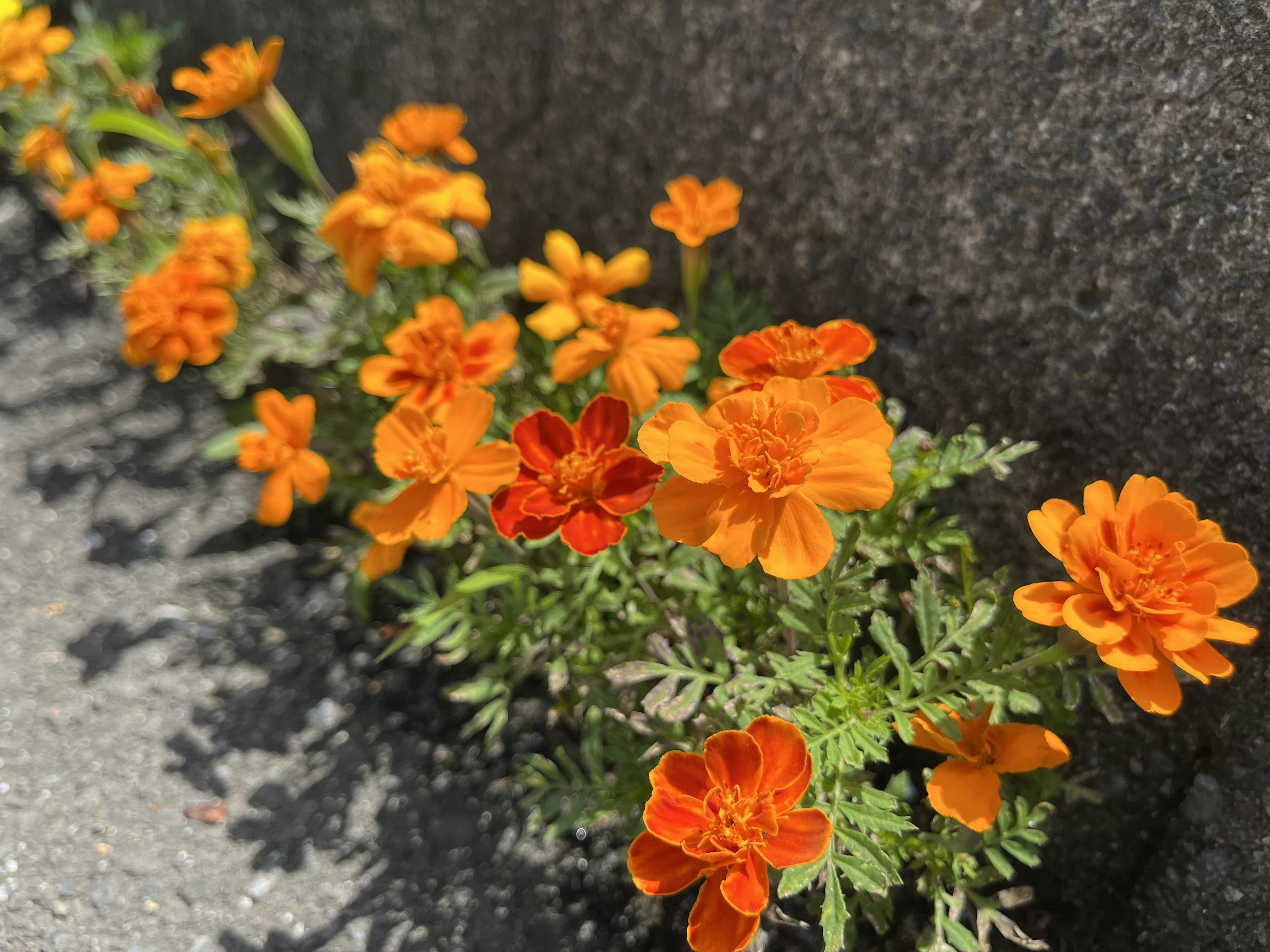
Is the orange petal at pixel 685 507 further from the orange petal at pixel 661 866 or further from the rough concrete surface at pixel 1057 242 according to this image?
the rough concrete surface at pixel 1057 242

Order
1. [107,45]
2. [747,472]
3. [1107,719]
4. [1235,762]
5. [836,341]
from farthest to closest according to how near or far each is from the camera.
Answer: [107,45] < [1107,719] < [1235,762] < [836,341] < [747,472]

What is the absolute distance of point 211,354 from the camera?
181 centimetres

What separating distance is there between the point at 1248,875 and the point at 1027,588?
711 mm

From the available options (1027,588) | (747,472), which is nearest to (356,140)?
(747,472)

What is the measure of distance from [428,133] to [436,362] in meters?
0.61

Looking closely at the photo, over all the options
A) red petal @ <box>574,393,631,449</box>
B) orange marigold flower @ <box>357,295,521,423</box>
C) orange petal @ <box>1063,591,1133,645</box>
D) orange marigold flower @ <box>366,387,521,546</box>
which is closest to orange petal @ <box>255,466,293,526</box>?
orange marigold flower @ <box>357,295,521,423</box>

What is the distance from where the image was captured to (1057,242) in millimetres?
1460

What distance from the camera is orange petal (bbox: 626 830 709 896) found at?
3.46 feet

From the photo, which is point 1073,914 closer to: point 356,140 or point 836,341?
point 836,341

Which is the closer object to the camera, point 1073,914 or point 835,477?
point 835,477

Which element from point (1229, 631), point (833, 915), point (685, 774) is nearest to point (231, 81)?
point (685, 774)

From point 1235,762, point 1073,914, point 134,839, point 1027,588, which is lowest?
point 134,839

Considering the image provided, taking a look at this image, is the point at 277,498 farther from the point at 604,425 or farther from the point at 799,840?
the point at 799,840

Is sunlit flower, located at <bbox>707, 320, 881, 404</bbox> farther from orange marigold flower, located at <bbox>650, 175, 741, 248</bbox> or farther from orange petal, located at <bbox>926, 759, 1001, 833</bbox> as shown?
orange petal, located at <bbox>926, 759, 1001, 833</bbox>
